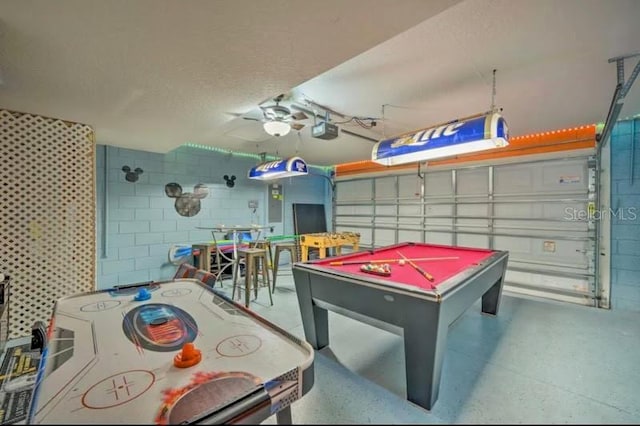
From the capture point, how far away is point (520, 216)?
4551mm

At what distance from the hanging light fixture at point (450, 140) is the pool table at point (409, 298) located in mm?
1011

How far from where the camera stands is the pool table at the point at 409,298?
1675 millimetres

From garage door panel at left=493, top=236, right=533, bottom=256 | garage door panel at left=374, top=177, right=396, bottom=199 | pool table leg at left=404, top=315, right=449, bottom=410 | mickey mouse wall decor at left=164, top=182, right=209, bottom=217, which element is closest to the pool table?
pool table leg at left=404, top=315, right=449, bottom=410

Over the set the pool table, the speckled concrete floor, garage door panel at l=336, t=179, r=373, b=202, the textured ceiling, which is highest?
the textured ceiling

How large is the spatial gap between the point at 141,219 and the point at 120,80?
120 inches

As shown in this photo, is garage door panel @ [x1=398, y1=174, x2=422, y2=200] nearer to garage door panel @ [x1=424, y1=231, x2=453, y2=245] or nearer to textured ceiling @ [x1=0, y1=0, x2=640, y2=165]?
garage door panel @ [x1=424, y1=231, x2=453, y2=245]

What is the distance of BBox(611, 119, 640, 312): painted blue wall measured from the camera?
3660 mm

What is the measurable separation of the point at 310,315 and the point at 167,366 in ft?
4.98

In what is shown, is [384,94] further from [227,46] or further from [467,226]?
[467,226]

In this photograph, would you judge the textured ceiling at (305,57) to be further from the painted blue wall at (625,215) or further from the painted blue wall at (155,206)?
the painted blue wall at (155,206)

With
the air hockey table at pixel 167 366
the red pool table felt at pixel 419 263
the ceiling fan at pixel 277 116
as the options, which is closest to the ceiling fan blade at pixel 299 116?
the ceiling fan at pixel 277 116

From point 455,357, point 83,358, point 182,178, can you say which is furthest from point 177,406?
point 182,178

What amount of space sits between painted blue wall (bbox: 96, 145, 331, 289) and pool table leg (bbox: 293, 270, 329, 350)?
3336 mm

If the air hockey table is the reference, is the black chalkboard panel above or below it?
above
